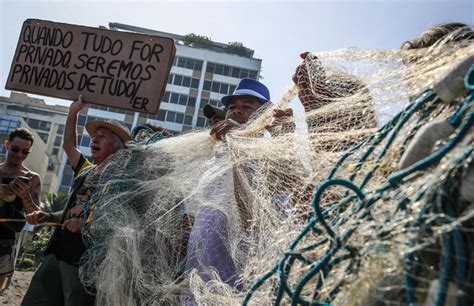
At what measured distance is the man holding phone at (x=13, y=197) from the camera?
4.36 m

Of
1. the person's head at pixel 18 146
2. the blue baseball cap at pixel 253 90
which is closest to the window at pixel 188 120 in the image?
the person's head at pixel 18 146

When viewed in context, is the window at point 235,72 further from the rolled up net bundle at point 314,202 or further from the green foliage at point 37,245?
the rolled up net bundle at point 314,202

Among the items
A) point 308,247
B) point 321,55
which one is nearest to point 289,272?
point 308,247

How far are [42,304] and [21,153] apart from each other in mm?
2088

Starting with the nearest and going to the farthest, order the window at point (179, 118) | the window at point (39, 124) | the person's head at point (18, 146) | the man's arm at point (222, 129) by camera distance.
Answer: the man's arm at point (222, 129) < the person's head at point (18, 146) < the window at point (179, 118) < the window at point (39, 124)

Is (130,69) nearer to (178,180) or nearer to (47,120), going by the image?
(178,180)

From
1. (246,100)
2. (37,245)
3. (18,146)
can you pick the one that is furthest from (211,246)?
(37,245)

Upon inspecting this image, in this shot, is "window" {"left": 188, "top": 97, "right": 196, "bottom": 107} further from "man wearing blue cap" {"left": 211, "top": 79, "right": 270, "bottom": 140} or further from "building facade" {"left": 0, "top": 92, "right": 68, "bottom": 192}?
"man wearing blue cap" {"left": 211, "top": 79, "right": 270, "bottom": 140}

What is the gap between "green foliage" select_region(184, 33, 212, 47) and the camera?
171 ft

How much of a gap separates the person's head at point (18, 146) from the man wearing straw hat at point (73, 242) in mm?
1241

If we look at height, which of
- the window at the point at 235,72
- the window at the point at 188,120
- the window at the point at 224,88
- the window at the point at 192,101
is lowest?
the window at the point at 188,120

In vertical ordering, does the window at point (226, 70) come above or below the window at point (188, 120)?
above

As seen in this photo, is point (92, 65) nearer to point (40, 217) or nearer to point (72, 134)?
point (72, 134)

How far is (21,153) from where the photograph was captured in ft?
15.6
